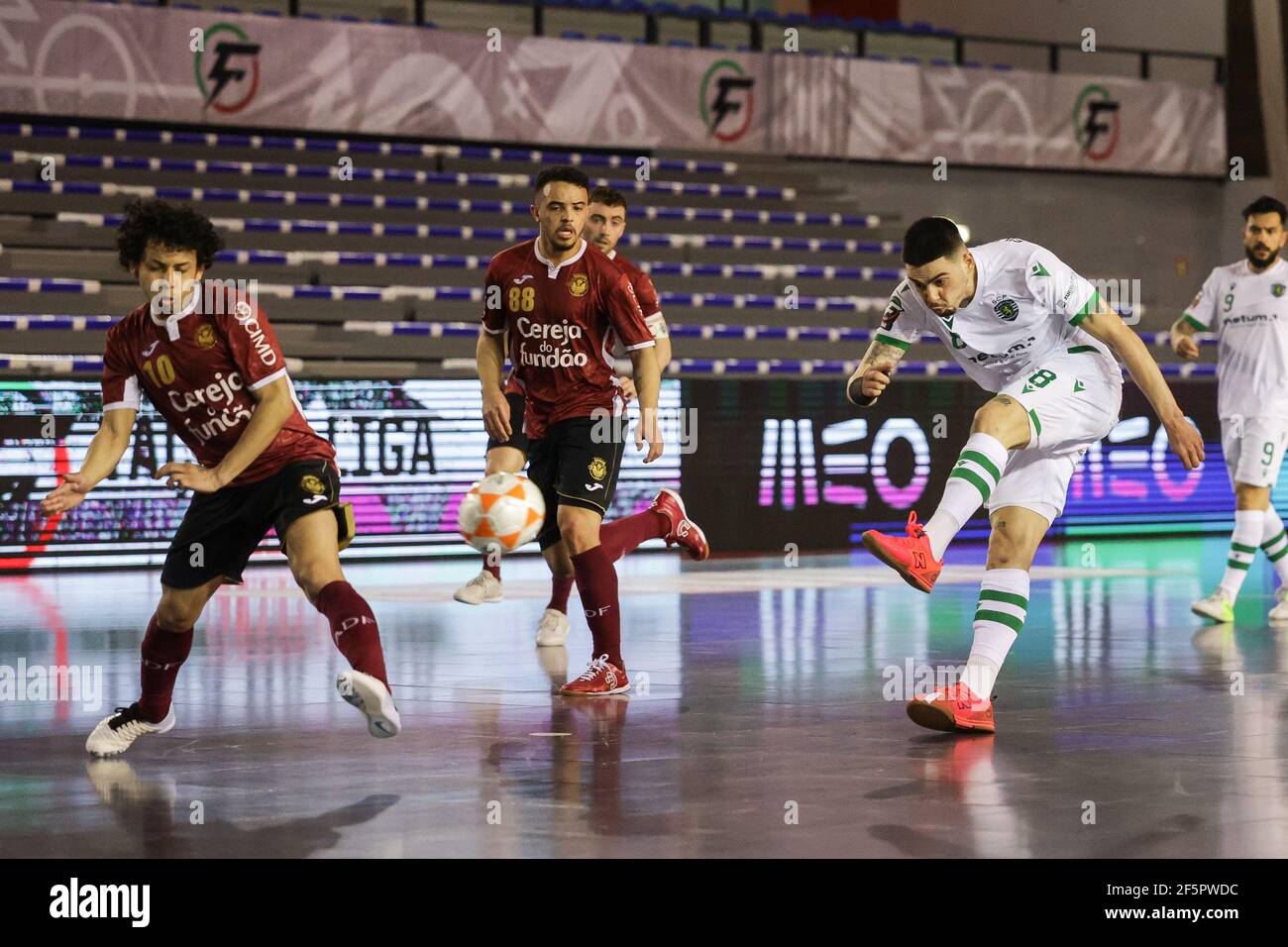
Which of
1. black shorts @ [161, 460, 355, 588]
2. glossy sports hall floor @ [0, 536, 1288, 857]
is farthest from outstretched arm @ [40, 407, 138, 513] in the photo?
glossy sports hall floor @ [0, 536, 1288, 857]

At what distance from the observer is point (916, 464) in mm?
16266

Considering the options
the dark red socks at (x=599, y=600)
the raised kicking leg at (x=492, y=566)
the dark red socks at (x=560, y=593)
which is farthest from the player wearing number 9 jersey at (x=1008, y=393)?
the dark red socks at (x=560, y=593)

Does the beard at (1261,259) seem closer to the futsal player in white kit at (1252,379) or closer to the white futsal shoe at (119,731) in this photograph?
the futsal player in white kit at (1252,379)

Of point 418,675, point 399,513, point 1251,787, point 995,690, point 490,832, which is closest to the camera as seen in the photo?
point 490,832

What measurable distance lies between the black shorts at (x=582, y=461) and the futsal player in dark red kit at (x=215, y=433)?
1625 millimetres

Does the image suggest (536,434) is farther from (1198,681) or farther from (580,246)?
(1198,681)

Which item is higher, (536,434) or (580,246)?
(580,246)

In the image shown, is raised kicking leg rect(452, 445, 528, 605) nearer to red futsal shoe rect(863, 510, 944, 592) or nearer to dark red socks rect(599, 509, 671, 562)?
dark red socks rect(599, 509, 671, 562)

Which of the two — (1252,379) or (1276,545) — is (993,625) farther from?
(1252,379)

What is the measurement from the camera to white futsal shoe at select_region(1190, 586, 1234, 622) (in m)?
9.55

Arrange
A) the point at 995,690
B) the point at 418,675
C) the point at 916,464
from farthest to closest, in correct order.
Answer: the point at 916,464, the point at 418,675, the point at 995,690

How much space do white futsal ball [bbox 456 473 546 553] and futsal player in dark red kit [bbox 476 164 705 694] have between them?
1.07ft
